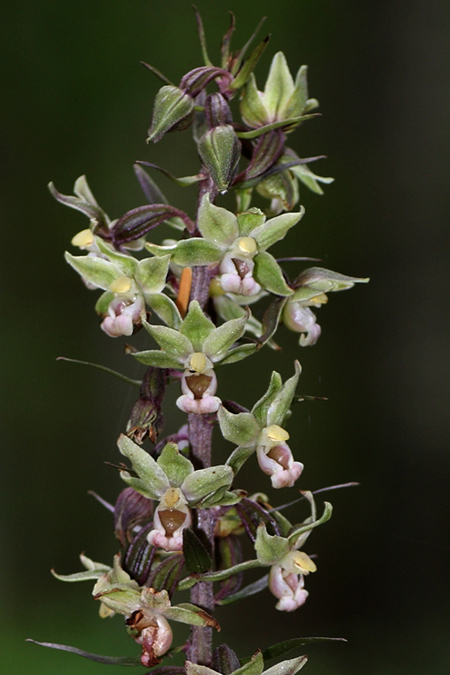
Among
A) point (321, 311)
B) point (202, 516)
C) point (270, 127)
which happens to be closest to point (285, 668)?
point (202, 516)

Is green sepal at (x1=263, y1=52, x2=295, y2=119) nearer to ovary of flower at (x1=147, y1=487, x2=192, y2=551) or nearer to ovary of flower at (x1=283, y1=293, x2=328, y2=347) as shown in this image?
ovary of flower at (x1=283, y1=293, x2=328, y2=347)

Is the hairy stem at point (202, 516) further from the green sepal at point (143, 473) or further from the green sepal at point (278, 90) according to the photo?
the green sepal at point (278, 90)

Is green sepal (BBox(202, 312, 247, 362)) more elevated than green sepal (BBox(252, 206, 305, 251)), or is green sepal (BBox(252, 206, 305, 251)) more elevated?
green sepal (BBox(252, 206, 305, 251))

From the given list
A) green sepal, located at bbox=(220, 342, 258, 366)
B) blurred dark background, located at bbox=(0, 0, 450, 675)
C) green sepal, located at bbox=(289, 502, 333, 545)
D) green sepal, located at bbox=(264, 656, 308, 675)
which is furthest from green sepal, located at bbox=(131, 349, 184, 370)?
blurred dark background, located at bbox=(0, 0, 450, 675)

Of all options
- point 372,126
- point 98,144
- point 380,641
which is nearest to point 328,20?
point 372,126

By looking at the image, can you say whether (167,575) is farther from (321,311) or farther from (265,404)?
(321,311)

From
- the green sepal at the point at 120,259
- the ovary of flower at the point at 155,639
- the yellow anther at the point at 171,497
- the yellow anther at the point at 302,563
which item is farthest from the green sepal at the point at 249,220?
the ovary of flower at the point at 155,639

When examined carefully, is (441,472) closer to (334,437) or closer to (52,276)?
(334,437)
